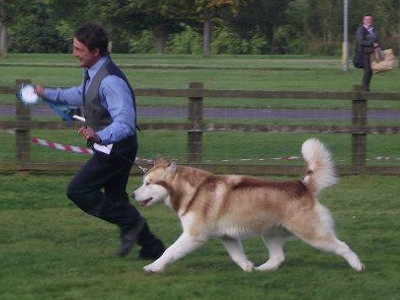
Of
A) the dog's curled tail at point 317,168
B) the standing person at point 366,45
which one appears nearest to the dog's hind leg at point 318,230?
the dog's curled tail at point 317,168

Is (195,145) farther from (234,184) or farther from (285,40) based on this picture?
(285,40)

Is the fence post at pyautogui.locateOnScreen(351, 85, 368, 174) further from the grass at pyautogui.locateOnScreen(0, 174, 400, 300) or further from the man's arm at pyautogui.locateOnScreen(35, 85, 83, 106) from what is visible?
the man's arm at pyautogui.locateOnScreen(35, 85, 83, 106)

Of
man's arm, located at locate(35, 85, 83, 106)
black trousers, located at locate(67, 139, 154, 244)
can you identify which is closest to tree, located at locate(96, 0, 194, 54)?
man's arm, located at locate(35, 85, 83, 106)

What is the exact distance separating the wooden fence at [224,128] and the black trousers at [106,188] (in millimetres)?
4416

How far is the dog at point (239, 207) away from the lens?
6.96 m

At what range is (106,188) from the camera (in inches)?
291

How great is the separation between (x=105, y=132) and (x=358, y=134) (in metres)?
5.81

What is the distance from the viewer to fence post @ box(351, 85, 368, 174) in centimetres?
1191

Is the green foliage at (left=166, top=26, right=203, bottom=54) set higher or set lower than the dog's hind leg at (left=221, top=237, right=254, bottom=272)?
lower

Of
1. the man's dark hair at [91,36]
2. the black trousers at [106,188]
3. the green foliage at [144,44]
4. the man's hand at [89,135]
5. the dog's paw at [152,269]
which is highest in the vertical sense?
the man's dark hair at [91,36]

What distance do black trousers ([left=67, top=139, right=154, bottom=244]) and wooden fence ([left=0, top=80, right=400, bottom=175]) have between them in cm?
442

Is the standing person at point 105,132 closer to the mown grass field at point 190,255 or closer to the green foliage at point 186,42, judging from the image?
the mown grass field at point 190,255

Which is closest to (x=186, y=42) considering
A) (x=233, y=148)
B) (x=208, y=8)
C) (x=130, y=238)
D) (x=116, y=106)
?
(x=208, y=8)

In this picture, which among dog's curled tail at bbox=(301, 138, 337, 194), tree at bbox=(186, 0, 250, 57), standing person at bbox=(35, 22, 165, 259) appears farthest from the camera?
tree at bbox=(186, 0, 250, 57)
